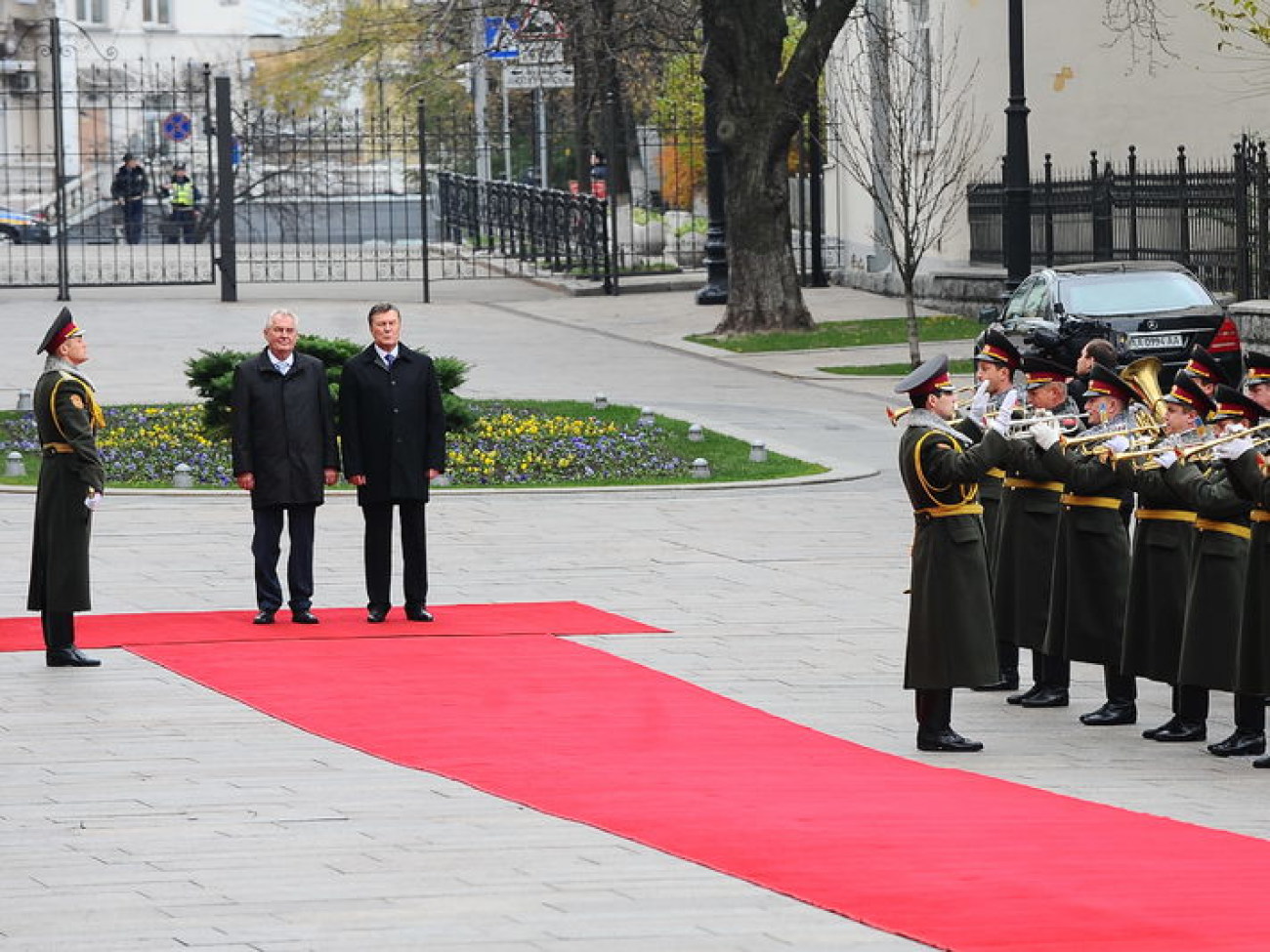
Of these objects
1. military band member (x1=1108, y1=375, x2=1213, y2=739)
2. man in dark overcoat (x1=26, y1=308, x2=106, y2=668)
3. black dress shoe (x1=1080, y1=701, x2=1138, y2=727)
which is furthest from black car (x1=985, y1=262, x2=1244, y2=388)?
man in dark overcoat (x1=26, y1=308, x2=106, y2=668)

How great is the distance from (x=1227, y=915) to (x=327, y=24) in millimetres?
70905

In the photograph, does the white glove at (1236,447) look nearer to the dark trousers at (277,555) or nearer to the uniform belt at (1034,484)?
the uniform belt at (1034,484)

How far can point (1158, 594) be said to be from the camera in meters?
11.3

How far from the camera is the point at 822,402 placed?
26906 millimetres

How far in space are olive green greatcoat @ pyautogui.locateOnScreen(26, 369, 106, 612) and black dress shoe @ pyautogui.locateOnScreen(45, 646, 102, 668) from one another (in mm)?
232

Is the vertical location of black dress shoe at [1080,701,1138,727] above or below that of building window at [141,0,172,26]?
below

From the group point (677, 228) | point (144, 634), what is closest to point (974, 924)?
point (144, 634)

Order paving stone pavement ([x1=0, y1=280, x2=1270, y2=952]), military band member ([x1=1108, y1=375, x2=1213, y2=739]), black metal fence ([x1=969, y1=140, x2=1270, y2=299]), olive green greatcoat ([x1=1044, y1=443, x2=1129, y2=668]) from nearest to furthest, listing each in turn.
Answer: paving stone pavement ([x1=0, y1=280, x2=1270, y2=952]) < military band member ([x1=1108, y1=375, x2=1213, y2=739]) < olive green greatcoat ([x1=1044, y1=443, x2=1129, y2=668]) < black metal fence ([x1=969, y1=140, x2=1270, y2=299])

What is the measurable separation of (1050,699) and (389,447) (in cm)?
412

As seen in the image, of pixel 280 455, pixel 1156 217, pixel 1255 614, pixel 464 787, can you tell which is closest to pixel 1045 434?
pixel 1255 614

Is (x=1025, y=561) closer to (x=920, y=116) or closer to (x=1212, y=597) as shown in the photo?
(x=1212, y=597)

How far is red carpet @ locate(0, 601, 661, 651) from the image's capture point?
13547mm

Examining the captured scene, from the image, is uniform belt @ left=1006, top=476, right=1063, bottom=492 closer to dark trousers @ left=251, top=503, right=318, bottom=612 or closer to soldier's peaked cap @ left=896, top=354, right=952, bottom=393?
soldier's peaked cap @ left=896, top=354, right=952, bottom=393

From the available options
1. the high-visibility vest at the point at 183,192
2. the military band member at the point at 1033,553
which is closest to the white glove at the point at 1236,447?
the military band member at the point at 1033,553
